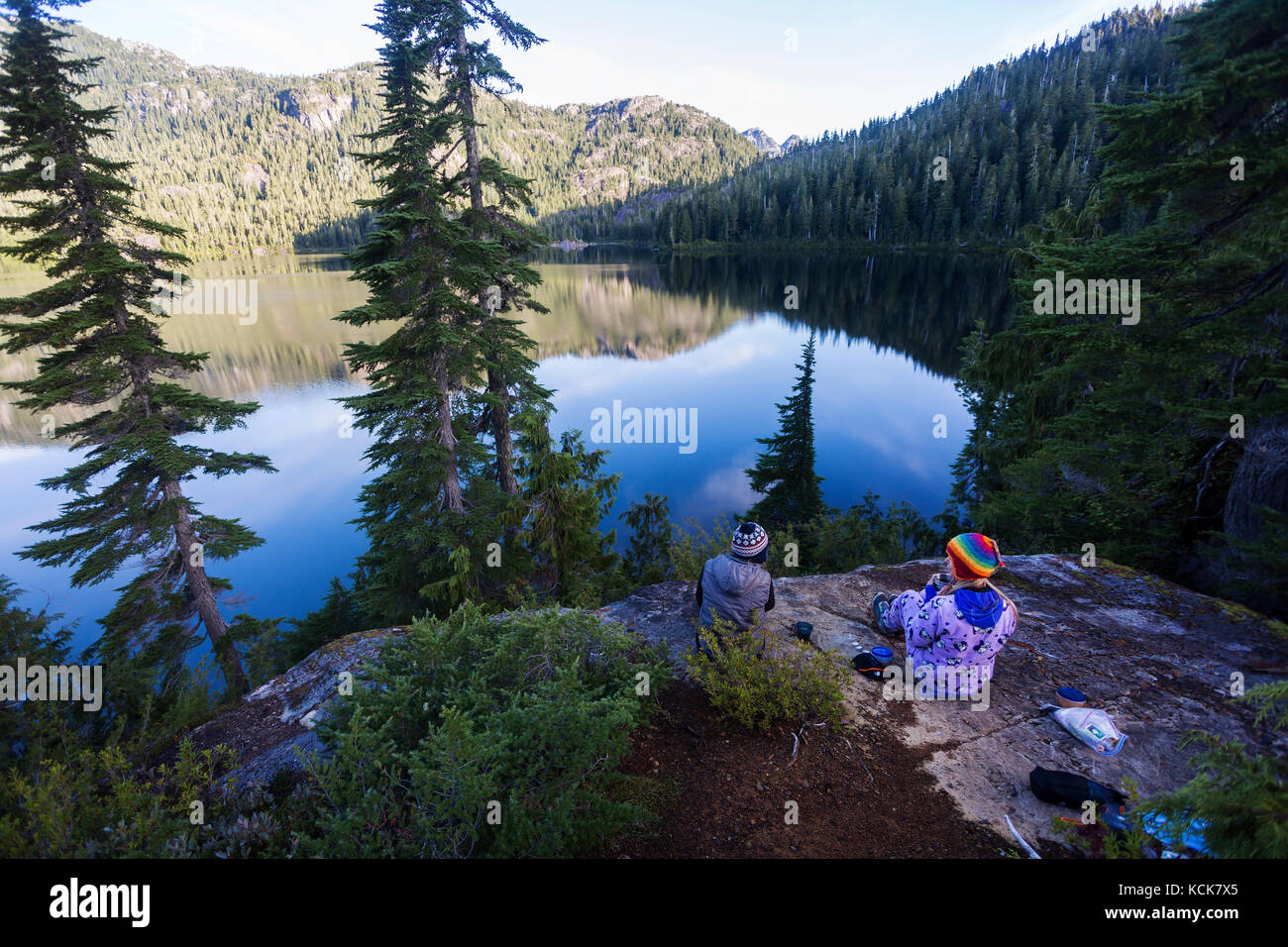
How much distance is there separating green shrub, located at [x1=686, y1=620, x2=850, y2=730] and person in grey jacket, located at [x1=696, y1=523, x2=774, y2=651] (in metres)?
0.47

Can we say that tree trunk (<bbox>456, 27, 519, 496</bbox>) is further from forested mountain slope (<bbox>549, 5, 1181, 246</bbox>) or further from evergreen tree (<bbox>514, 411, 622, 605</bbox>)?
forested mountain slope (<bbox>549, 5, 1181, 246</bbox>)

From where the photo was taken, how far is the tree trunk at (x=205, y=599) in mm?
11641

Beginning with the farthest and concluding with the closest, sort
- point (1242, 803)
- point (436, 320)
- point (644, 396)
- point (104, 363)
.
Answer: point (644, 396)
point (436, 320)
point (104, 363)
point (1242, 803)

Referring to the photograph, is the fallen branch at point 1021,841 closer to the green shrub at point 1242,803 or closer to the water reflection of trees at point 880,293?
the green shrub at point 1242,803

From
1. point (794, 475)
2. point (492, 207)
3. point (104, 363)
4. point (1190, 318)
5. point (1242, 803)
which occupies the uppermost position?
point (492, 207)

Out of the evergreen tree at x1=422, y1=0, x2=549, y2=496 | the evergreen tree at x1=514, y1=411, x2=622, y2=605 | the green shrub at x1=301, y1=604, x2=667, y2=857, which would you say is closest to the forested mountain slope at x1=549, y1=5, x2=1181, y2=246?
the evergreen tree at x1=422, y1=0, x2=549, y2=496

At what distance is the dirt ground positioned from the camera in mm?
3742

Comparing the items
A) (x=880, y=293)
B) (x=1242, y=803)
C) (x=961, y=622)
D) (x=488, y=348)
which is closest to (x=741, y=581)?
(x=961, y=622)

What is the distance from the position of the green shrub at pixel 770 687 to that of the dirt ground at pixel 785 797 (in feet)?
0.56

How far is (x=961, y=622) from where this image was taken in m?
5.02

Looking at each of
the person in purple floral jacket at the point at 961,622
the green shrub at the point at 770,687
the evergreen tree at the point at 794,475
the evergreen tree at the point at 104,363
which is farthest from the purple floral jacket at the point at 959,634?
the evergreen tree at the point at 794,475

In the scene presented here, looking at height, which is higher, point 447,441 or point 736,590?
point 447,441

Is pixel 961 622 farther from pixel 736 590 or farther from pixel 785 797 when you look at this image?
pixel 785 797

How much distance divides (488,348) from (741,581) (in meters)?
10.6
